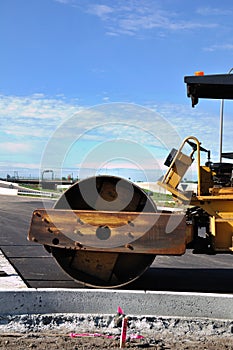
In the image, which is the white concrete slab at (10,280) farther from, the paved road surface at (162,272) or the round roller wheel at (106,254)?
the round roller wheel at (106,254)

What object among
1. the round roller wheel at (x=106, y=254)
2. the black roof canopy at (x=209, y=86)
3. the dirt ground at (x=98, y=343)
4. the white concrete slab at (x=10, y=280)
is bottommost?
the dirt ground at (x=98, y=343)

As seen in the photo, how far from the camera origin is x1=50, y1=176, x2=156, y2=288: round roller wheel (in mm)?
5566

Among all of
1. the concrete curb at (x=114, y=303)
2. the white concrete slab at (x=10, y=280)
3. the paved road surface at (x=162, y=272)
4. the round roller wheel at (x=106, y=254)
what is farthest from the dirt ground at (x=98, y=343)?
the paved road surface at (x=162, y=272)

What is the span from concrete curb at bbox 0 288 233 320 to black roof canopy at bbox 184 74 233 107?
2.30 metres

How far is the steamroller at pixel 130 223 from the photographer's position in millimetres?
5320

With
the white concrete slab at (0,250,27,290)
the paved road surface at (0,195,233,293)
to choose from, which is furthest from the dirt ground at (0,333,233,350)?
the paved road surface at (0,195,233,293)

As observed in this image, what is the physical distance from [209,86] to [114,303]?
2.63 meters

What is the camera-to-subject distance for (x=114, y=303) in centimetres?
488

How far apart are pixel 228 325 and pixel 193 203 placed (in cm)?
162

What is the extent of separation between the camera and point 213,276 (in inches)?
276

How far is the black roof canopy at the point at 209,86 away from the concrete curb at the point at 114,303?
230 cm

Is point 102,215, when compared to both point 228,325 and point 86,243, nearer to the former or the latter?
point 86,243

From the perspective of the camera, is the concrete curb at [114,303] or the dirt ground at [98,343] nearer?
the dirt ground at [98,343]

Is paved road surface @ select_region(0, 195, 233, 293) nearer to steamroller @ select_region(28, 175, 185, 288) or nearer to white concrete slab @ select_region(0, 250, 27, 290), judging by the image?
Answer: white concrete slab @ select_region(0, 250, 27, 290)
